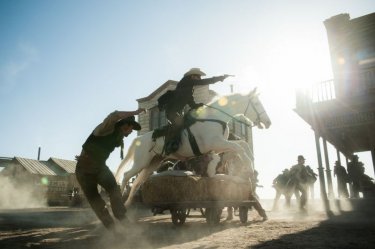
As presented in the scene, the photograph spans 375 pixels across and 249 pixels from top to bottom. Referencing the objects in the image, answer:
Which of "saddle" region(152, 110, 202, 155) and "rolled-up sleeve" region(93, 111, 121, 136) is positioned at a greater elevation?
"saddle" region(152, 110, 202, 155)

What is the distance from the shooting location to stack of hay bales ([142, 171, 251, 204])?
5.83 m

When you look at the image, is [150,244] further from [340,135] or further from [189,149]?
[340,135]

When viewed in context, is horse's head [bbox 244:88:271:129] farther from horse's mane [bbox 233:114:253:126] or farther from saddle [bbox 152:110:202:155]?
Result: saddle [bbox 152:110:202:155]

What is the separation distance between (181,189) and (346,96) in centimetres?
993

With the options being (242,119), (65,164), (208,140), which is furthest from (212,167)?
(65,164)

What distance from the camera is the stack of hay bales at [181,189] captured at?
19.1 ft

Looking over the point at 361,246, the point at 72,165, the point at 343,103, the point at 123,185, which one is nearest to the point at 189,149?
the point at 123,185

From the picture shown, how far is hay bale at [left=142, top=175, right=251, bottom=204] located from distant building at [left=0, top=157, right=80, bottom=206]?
29.7m

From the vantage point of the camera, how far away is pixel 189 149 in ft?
22.9

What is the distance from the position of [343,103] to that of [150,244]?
37.3ft

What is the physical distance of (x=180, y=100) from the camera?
284 inches

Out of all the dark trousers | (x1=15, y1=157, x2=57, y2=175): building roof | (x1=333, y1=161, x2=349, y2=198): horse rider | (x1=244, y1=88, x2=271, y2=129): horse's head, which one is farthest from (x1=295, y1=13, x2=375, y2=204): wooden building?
(x1=15, y1=157, x2=57, y2=175): building roof

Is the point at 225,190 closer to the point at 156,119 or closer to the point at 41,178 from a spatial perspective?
the point at 156,119

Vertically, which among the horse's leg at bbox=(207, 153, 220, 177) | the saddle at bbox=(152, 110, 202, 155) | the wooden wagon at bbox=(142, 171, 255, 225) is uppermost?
the saddle at bbox=(152, 110, 202, 155)
